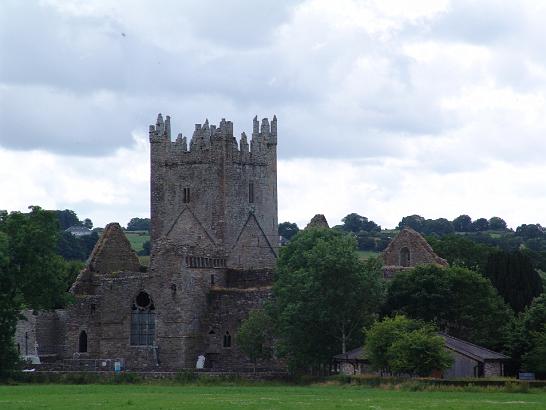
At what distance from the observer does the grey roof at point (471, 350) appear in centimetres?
7488

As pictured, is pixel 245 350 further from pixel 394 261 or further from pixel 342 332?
pixel 394 261

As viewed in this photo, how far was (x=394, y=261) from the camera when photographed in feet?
338

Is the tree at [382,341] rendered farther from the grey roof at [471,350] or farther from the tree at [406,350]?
the grey roof at [471,350]

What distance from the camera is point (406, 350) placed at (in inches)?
2776

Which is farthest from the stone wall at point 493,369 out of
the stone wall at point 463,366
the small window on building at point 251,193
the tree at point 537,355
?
the small window on building at point 251,193

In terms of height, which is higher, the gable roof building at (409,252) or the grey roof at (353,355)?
the gable roof building at (409,252)

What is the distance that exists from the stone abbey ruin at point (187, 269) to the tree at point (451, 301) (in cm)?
888

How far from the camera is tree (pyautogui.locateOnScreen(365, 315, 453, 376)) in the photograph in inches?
2771

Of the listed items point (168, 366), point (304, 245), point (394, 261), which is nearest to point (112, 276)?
point (168, 366)

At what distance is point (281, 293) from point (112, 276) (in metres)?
14.8

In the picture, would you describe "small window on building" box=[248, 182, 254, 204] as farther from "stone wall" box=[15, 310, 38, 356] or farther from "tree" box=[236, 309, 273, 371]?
"tree" box=[236, 309, 273, 371]

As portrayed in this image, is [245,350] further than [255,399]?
Yes

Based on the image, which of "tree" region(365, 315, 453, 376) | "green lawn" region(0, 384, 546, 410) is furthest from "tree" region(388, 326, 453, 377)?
"green lawn" region(0, 384, 546, 410)

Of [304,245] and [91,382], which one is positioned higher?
[304,245]
